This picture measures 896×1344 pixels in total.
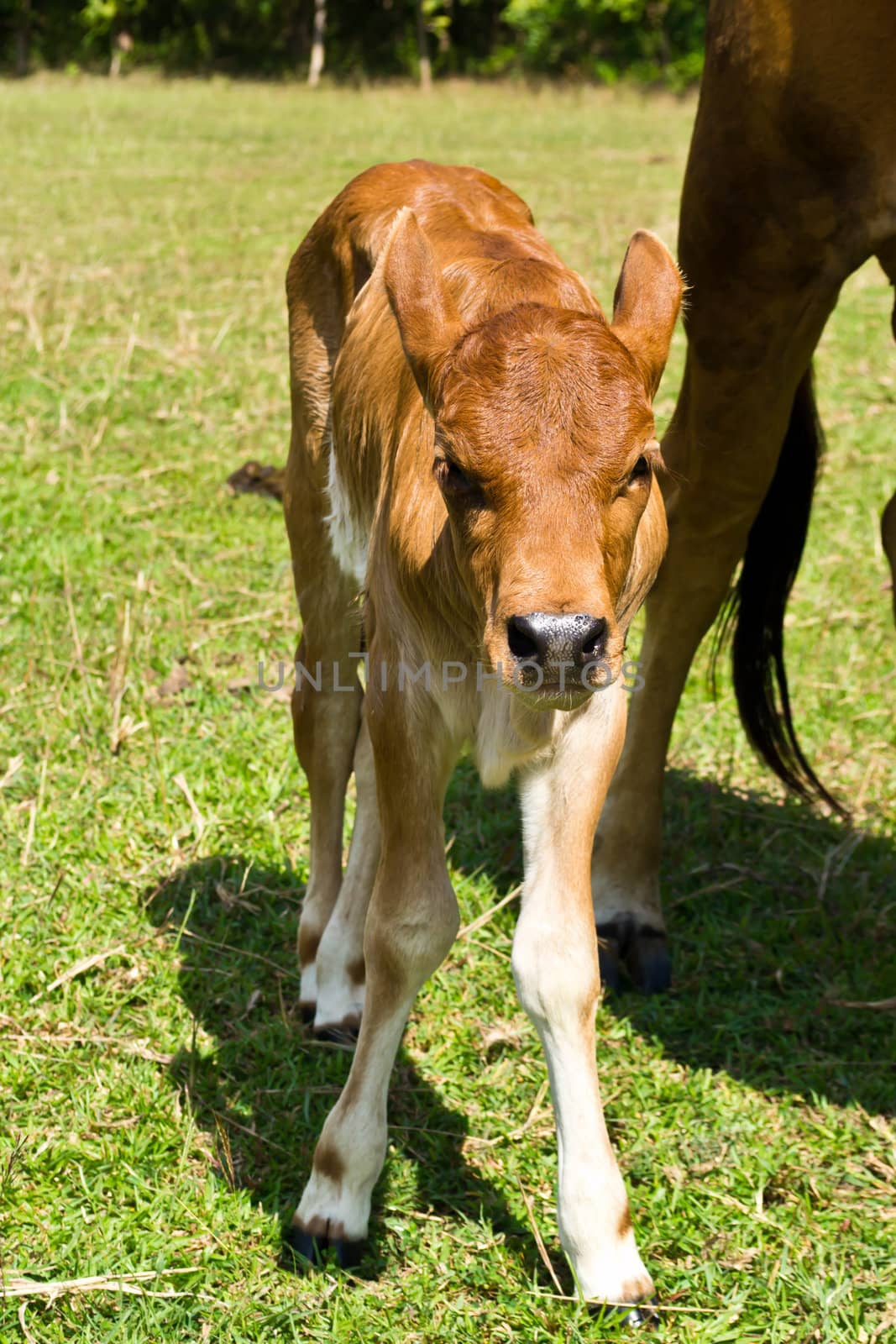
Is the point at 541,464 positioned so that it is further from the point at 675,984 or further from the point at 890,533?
the point at 675,984

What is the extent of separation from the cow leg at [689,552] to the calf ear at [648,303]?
3.16 ft

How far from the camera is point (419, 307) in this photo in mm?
2514

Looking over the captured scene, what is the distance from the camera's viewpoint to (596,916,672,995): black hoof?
3867 mm

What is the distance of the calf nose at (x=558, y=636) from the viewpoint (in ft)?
6.93

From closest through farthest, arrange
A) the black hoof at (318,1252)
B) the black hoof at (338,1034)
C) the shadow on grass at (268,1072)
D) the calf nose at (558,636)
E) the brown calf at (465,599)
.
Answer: the calf nose at (558,636) → the brown calf at (465,599) → the black hoof at (318,1252) → the shadow on grass at (268,1072) → the black hoof at (338,1034)

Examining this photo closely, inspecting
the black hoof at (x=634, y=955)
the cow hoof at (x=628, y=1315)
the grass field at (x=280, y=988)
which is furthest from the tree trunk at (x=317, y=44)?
the cow hoof at (x=628, y=1315)

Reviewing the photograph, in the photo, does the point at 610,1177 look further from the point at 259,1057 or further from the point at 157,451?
the point at 157,451

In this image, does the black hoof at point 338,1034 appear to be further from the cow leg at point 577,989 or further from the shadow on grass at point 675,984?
the cow leg at point 577,989

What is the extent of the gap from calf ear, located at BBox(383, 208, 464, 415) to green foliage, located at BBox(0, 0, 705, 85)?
34.4m

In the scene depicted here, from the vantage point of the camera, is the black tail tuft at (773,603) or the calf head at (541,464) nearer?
the calf head at (541,464)

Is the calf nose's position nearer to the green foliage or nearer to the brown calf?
the brown calf

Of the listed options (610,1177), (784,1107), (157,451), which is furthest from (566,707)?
(157,451)

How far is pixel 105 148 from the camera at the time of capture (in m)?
16.8

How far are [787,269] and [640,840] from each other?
5.11ft
